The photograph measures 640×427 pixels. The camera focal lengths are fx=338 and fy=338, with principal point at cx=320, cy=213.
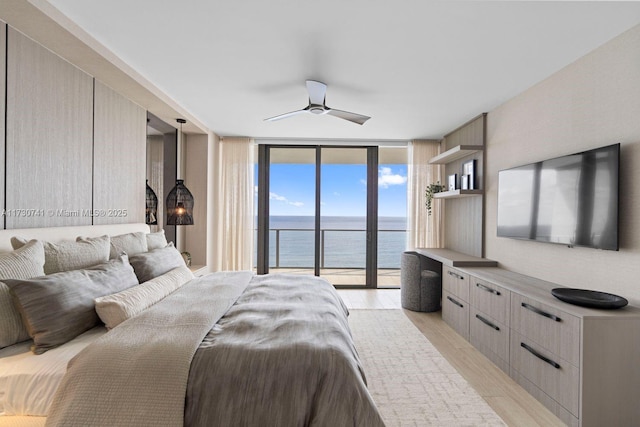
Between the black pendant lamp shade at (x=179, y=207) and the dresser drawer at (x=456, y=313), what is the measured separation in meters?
3.36

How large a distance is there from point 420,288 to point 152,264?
11.4 feet

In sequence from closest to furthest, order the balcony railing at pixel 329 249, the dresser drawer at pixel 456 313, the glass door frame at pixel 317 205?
the dresser drawer at pixel 456 313 → the glass door frame at pixel 317 205 → the balcony railing at pixel 329 249

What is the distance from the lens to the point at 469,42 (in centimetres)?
252

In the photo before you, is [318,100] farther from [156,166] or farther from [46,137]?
[156,166]

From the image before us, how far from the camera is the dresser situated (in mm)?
2082

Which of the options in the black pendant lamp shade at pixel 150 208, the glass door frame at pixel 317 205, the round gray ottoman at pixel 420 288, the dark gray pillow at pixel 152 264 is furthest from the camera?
the glass door frame at pixel 317 205

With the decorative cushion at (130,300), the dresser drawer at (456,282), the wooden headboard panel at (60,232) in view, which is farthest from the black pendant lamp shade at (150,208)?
the dresser drawer at (456,282)

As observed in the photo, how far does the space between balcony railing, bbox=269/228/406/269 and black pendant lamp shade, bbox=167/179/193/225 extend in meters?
2.50

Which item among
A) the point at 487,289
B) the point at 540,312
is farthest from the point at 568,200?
the point at 487,289

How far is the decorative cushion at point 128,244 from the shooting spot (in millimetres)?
2799

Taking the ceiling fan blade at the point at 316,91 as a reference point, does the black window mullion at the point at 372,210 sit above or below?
below

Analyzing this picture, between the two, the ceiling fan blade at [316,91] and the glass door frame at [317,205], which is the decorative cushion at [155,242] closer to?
the ceiling fan blade at [316,91]

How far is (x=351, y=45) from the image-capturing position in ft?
8.46

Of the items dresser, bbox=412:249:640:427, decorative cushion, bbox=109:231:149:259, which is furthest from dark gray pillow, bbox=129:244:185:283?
dresser, bbox=412:249:640:427
